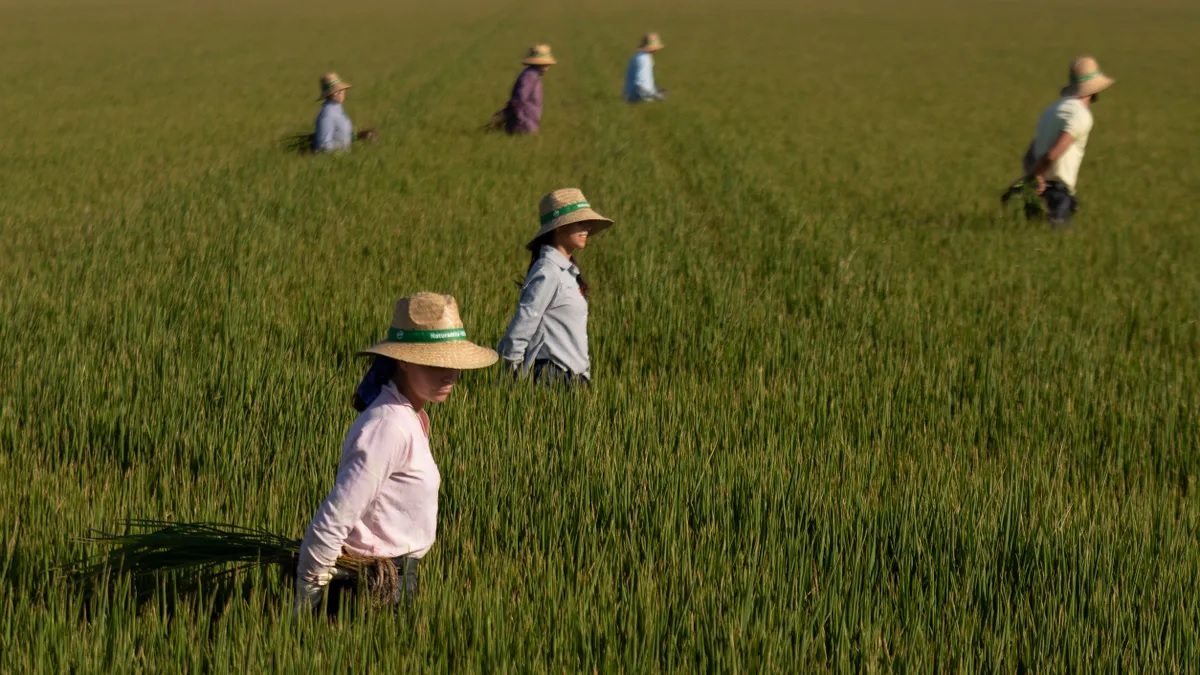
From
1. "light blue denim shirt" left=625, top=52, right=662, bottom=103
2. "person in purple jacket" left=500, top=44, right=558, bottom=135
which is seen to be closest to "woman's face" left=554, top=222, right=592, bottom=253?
"person in purple jacket" left=500, top=44, right=558, bottom=135

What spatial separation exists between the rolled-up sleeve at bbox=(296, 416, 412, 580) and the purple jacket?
14158mm

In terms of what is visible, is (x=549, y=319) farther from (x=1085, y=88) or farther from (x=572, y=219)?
(x=1085, y=88)

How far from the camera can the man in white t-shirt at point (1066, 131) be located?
401 inches

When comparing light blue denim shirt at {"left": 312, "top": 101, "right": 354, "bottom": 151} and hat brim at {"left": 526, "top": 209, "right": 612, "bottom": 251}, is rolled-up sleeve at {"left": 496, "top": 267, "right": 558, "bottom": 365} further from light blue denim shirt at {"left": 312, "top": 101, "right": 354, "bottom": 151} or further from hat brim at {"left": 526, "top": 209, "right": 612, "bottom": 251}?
light blue denim shirt at {"left": 312, "top": 101, "right": 354, "bottom": 151}

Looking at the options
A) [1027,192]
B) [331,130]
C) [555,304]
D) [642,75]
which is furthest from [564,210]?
[642,75]

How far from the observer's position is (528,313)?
18.0 feet

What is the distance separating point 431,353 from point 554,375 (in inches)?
103

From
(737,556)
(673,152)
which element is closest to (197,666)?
(737,556)

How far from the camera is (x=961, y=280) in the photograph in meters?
8.93

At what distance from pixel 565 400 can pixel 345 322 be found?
6.48 ft

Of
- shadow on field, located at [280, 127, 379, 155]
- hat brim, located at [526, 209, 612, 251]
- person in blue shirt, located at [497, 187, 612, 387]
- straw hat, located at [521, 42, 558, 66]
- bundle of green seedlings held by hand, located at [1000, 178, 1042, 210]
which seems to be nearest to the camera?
hat brim, located at [526, 209, 612, 251]

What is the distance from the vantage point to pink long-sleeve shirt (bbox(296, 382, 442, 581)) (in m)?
3.04

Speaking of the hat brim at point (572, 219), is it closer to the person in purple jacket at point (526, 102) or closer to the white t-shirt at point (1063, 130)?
the white t-shirt at point (1063, 130)

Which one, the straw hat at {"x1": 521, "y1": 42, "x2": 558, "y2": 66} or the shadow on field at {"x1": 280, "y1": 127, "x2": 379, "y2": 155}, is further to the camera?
the straw hat at {"x1": 521, "y1": 42, "x2": 558, "y2": 66}
